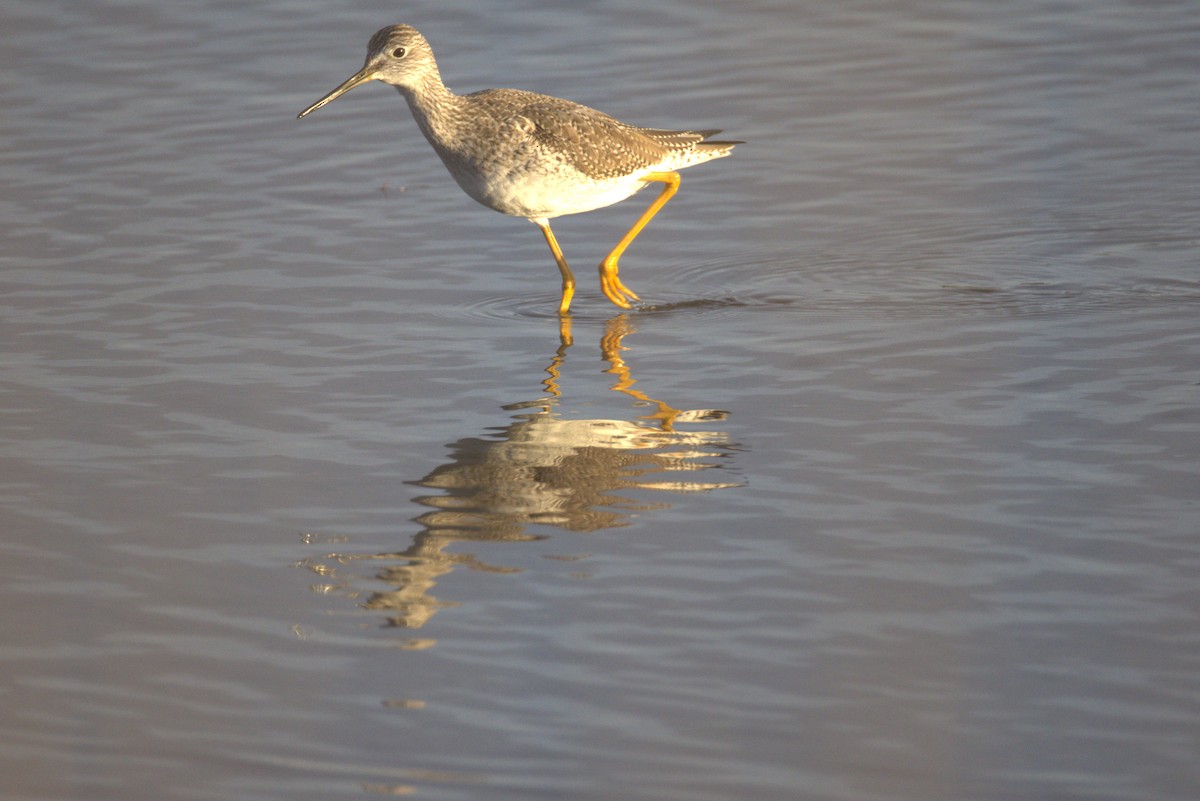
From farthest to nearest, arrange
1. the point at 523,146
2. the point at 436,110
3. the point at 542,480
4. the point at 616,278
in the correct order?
the point at 616,278 → the point at 436,110 → the point at 523,146 → the point at 542,480

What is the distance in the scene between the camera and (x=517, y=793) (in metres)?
4.82

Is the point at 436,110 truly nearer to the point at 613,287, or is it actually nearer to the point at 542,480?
the point at 613,287

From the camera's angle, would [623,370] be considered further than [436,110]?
No

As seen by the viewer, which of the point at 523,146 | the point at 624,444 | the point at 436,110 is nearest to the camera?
the point at 624,444

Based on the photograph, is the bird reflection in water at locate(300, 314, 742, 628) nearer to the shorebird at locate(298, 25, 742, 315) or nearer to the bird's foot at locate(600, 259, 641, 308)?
the bird's foot at locate(600, 259, 641, 308)

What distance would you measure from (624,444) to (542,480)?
568 mm

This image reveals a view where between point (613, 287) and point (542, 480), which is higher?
point (613, 287)

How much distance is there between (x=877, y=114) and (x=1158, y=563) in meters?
7.67

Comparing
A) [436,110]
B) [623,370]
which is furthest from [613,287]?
[436,110]

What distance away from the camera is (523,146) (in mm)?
9516

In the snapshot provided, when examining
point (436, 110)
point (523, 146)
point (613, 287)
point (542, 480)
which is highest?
point (436, 110)

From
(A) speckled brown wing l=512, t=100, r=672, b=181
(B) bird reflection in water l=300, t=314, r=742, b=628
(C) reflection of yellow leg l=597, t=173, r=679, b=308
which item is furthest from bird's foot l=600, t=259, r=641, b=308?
(B) bird reflection in water l=300, t=314, r=742, b=628

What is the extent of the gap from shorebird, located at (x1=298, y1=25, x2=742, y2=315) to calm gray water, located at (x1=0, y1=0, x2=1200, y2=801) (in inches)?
23.9

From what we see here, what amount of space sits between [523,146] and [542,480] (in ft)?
10.0
